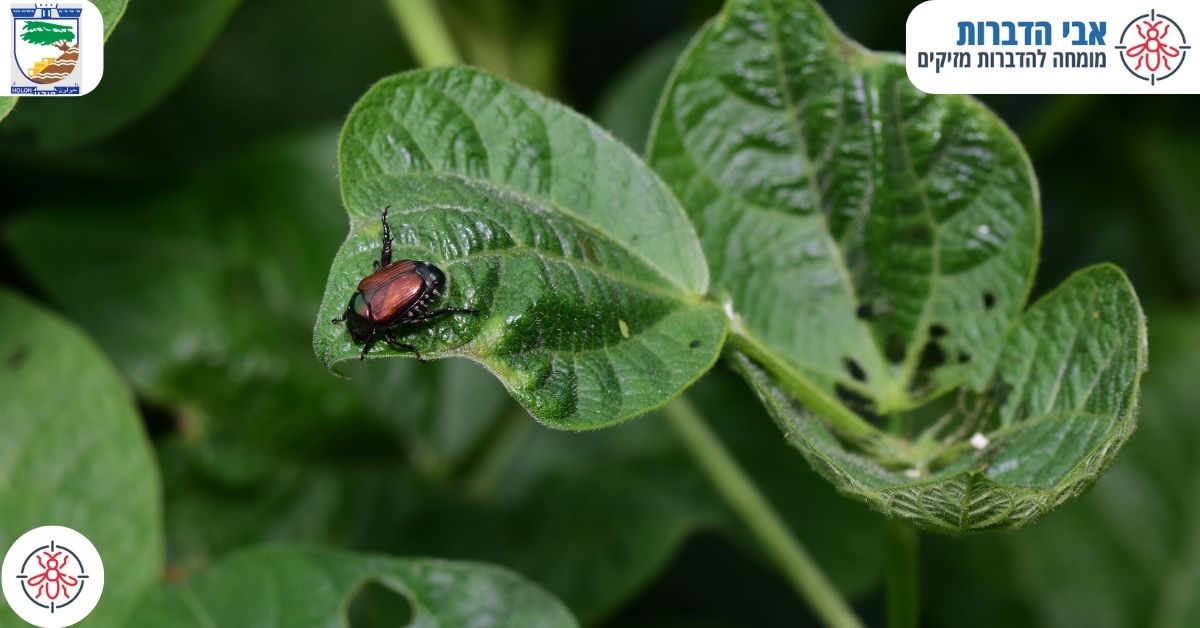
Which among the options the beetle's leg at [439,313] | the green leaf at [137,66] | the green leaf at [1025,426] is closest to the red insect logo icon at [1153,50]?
the green leaf at [1025,426]

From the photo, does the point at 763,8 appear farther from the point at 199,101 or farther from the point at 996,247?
the point at 199,101

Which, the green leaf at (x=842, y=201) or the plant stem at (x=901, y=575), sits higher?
the green leaf at (x=842, y=201)

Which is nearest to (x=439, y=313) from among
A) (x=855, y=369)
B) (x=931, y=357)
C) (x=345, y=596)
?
(x=345, y=596)

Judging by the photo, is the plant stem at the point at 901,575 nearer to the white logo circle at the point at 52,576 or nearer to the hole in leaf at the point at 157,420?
the white logo circle at the point at 52,576

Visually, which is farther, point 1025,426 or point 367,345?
point 1025,426

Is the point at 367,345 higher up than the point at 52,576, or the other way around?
the point at 367,345

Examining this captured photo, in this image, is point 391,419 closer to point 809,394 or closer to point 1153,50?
point 809,394

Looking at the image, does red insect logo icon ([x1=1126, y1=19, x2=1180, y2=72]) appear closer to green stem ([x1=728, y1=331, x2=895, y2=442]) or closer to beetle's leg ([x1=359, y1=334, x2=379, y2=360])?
green stem ([x1=728, y1=331, x2=895, y2=442])

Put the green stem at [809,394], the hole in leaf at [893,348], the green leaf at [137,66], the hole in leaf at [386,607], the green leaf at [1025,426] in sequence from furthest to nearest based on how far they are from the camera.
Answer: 1. the hole in leaf at [386,607]
2. the green leaf at [137,66]
3. the hole in leaf at [893,348]
4. the green stem at [809,394]
5. the green leaf at [1025,426]
